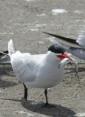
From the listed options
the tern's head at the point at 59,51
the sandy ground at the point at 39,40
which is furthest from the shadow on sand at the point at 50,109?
the tern's head at the point at 59,51

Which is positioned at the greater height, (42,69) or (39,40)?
(42,69)

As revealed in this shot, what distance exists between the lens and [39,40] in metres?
8.34

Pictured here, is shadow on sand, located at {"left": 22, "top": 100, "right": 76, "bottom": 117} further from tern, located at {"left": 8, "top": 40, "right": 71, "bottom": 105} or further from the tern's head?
the tern's head

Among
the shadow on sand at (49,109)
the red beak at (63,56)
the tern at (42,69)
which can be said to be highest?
the red beak at (63,56)

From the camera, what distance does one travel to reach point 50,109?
19.1ft

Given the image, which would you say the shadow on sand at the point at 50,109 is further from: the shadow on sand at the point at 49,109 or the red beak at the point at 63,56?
the red beak at the point at 63,56

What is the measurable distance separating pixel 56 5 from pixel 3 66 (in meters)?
3.08

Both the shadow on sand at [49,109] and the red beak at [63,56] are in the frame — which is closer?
the red beak at [63,56]

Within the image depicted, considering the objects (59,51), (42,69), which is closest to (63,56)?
(59,51)

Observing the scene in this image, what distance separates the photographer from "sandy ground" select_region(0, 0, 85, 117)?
5.82 m

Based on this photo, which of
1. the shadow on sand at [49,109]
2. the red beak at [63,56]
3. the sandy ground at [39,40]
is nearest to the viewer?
the red beak at [63,56]

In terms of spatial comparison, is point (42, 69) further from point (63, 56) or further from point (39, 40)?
point (39, 40)

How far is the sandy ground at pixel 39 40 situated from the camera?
582 centimetres

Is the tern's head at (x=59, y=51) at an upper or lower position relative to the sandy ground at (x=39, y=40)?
upper
